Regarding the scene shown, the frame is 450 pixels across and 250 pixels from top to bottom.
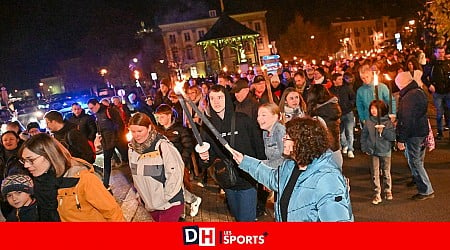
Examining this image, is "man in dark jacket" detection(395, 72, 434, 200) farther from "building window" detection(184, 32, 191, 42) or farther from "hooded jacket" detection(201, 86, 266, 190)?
"building window" detection(184, 32, 191, 42)

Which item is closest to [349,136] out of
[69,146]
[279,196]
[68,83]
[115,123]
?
[115,123]

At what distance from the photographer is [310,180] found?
337 centimetres

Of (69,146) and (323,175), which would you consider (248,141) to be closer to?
(323,175)

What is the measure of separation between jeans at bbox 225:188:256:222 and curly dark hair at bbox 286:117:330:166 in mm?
2082

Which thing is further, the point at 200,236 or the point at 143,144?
the point at 143,144

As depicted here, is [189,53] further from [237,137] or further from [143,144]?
[143,144]

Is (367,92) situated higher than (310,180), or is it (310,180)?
(310,180)

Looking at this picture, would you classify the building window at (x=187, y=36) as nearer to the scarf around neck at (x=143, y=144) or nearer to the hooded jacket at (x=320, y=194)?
the scarf around neck at (x=143, y=144)

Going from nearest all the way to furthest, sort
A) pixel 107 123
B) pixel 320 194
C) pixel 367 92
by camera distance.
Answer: pixel 320 194, pixel 367 92, pixel 107 123

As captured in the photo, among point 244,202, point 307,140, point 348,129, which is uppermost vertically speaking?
point 307,140

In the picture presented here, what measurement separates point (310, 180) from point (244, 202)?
2297 millimetres

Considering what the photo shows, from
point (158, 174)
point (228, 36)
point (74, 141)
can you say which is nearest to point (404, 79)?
point (158, 174)

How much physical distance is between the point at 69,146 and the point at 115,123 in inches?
148

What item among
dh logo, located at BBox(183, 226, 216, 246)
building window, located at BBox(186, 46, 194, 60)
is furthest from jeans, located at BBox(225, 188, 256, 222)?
building window, located at BBox(186, 46, 194, 60)
